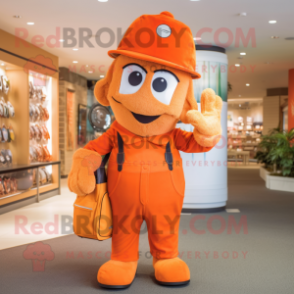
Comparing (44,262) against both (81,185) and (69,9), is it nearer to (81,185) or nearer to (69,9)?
(81,185)

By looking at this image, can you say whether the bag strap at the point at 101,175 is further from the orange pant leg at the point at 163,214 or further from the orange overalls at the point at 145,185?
the orange pant leg at the point at 163,214

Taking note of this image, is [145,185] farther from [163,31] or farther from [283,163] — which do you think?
[283,163]

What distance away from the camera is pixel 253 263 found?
9.75 feet

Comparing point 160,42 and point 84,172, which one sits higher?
point 160,42

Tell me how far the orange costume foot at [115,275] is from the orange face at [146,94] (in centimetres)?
88

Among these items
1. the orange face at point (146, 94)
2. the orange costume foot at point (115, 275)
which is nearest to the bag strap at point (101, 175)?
the orange face at point (146, 94)

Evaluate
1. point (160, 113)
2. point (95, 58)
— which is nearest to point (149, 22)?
point (160, 113)

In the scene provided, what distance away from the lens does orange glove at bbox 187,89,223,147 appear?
216 centimetres

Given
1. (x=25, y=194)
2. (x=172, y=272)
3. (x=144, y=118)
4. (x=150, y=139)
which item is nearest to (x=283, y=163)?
(x=25, y=194)

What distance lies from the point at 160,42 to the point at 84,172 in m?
0.92

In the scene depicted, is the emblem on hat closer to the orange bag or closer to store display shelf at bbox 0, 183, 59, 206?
the orange bag

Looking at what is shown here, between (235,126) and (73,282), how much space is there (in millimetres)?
17034

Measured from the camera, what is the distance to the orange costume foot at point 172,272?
2367 millimetres

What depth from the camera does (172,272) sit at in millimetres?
2365
